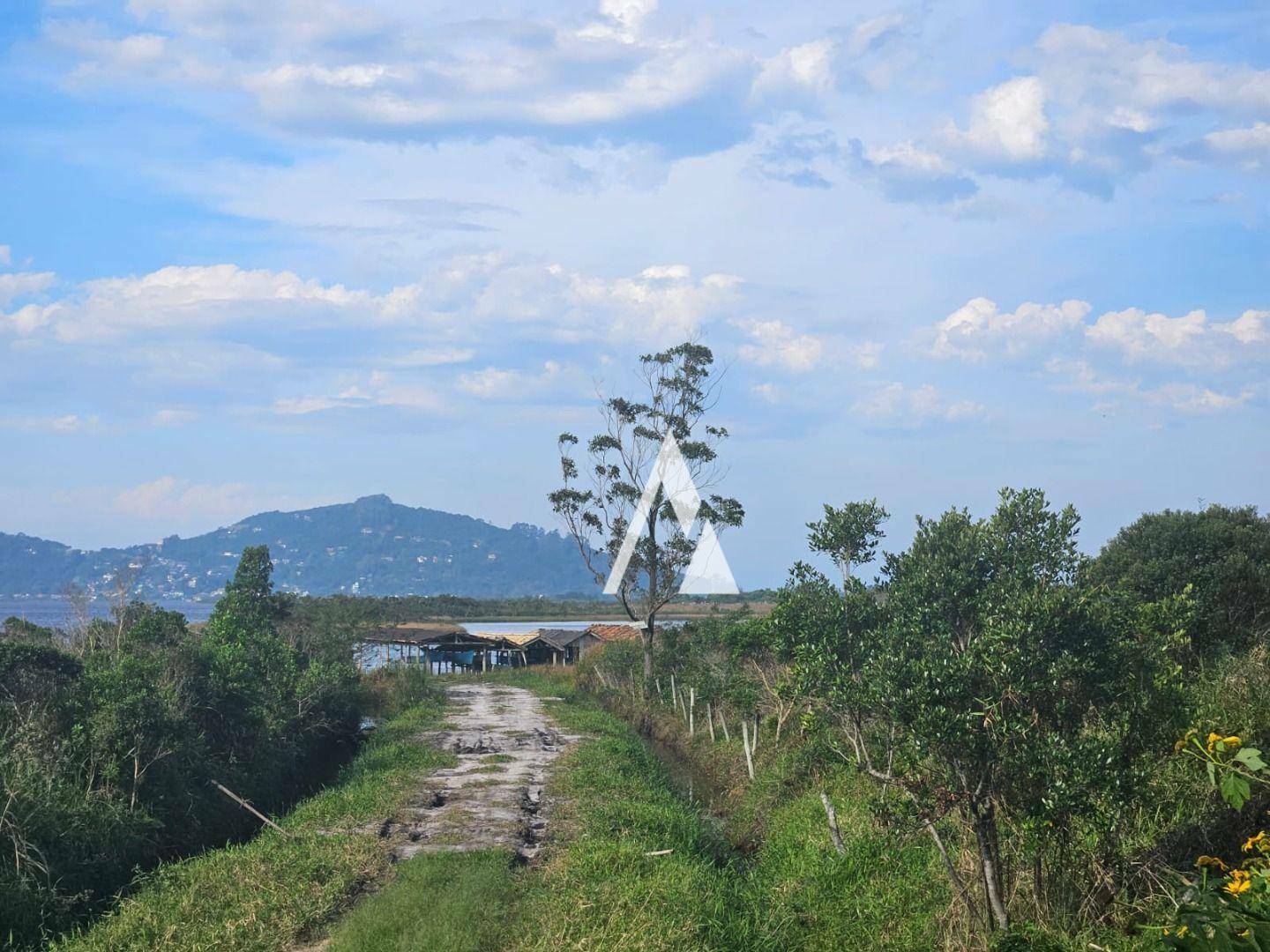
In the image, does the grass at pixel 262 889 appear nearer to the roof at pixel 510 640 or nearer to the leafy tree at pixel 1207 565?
the leafy tree at pixel 1207 565

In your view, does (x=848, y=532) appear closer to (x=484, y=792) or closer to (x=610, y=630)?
(x=484, y=792)

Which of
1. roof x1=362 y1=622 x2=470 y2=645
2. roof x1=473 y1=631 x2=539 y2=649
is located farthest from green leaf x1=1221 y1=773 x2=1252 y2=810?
roof x1=473 y1=631 x2=539 y2=649

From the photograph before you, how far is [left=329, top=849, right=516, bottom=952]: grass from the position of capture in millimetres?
9227

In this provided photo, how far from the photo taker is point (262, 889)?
11.1 meters

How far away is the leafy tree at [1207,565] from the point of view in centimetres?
1664

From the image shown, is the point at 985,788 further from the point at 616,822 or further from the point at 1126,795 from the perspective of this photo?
the point at 616,822

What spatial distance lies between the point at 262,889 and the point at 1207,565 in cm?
1570

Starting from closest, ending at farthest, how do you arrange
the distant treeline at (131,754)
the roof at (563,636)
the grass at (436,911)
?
the grass at (436,911), the distant treeline at (131,754), the roof at (563,636)

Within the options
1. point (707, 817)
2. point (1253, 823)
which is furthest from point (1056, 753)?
point (707, 817)

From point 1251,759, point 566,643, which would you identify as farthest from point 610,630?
point 1251,759

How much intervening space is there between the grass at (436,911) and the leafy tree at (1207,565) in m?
10.6

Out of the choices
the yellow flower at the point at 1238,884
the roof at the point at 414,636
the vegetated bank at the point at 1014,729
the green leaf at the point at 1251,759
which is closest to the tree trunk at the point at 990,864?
the vegetated bank at the point at 1014,729

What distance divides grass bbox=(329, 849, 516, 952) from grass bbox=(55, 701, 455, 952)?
0.51m

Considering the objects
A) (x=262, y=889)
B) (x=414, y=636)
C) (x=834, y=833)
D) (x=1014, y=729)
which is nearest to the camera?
(x=1014, y=729)
